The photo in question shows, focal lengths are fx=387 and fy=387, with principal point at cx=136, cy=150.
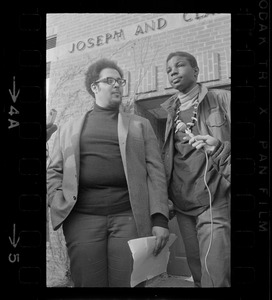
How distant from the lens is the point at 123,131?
3.15 m

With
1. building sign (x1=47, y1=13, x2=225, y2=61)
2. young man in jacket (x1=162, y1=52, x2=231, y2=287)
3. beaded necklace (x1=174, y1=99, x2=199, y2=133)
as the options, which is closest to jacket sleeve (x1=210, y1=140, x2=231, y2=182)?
young man in jacket (x1=162, y1=52, x2=231, y2=287)

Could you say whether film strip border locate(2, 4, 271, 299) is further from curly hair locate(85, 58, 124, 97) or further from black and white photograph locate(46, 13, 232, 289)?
curly hair locate(85, 58, 124, 97)

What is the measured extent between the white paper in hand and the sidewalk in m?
0.05

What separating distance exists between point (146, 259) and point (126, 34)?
183 centimetres

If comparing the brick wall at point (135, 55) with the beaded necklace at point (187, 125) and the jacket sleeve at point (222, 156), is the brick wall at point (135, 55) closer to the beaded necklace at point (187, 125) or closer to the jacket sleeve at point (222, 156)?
the beaded necklace at point (187, 125)

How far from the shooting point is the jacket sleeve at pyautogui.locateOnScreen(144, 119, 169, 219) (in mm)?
3102

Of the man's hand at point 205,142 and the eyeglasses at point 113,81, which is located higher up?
the eyeglasses at point 113,81

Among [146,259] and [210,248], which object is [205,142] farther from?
[146,259]

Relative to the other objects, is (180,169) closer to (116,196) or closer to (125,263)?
(116,196)

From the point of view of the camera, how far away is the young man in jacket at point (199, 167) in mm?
3078

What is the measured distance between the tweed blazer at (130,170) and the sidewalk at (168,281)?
38 centimetres

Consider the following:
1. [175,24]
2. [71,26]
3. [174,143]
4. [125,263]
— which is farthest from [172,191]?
[71,26]
